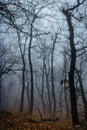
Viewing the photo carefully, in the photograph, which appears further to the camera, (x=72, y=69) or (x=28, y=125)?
(x=72, y=69)

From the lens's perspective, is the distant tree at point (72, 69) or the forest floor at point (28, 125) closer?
the forest floor at point (28, 125)

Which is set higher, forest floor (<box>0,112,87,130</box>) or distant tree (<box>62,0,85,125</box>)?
distant tree (<box>62,0,85,125</box>)

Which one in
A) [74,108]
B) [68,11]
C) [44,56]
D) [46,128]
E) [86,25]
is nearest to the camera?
[46,128]

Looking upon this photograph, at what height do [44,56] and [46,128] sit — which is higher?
[44,56]

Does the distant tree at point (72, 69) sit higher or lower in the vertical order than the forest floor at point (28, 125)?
higher

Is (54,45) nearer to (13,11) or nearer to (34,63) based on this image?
(34,63)

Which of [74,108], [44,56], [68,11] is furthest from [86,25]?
[44,56]

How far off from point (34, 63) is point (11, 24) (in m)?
44.8

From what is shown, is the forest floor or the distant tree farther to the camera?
the distant tree

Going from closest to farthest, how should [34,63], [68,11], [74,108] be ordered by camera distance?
[74,108]
[68,11]
[34,63]

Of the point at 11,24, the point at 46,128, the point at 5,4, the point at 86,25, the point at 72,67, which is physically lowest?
the point at 46,128

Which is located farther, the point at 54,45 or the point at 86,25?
the point at 54,45

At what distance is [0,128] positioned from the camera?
32.4 feet

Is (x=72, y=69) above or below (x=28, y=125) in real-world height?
above
